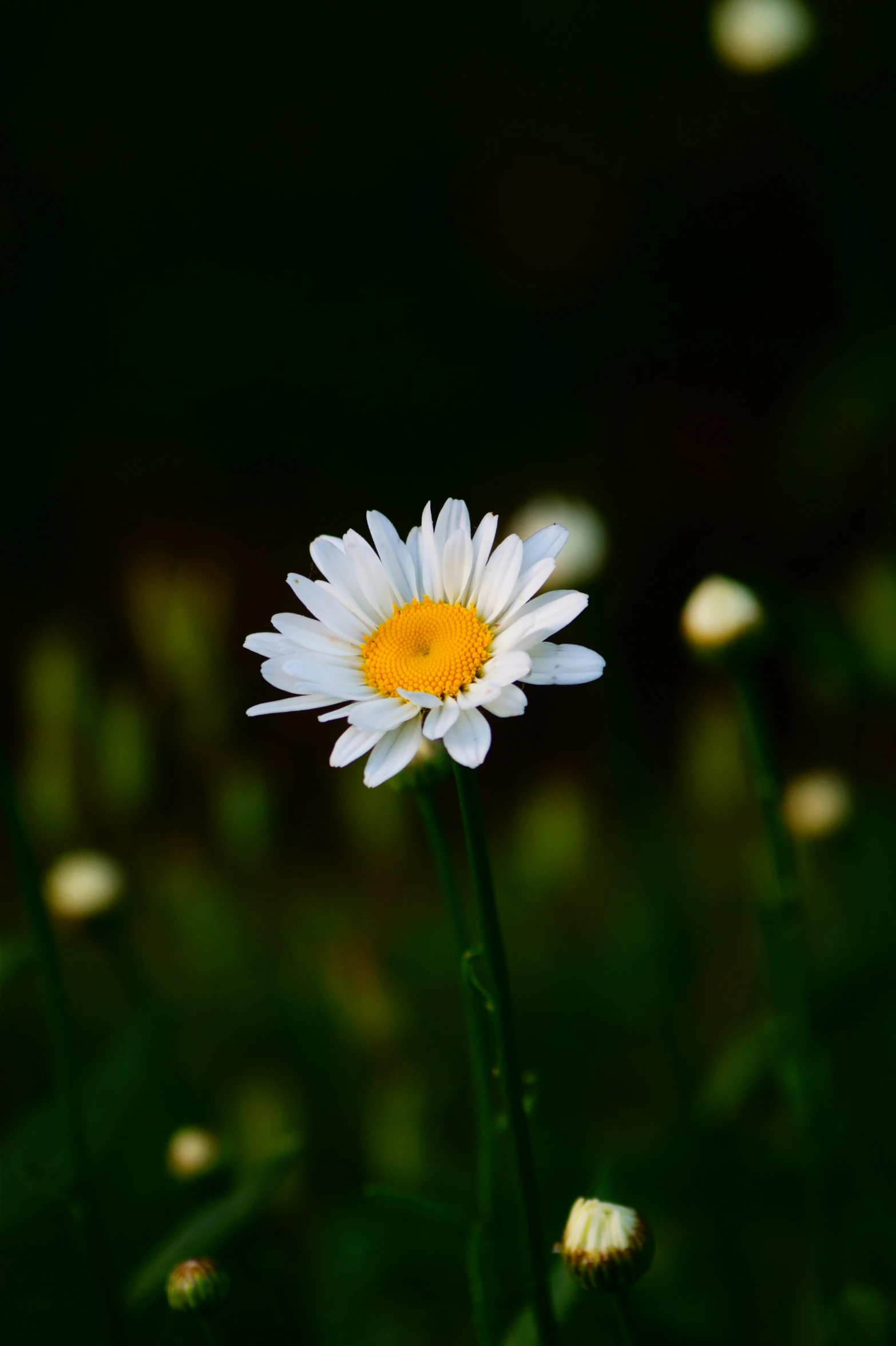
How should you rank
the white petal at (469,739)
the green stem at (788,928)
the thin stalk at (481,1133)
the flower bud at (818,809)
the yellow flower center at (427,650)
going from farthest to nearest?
the flower bud at (818,809) → the green stem at (788,928) → the thin stalk at (481,1133) → the yellow flower center at (427,650) → the white petal at (469,739)

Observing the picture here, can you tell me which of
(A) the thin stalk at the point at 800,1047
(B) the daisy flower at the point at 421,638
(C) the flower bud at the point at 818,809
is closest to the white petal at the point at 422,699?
(B) the daisy flower at the point at 421,638

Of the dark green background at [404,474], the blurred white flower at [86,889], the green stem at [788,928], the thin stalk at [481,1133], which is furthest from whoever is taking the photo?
the dark green background at [404,474]

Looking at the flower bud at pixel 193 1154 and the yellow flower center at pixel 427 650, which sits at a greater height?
the yellow flower center at pixel 427 650

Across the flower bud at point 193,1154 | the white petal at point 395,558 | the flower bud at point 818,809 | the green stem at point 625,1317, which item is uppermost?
the white petal at point 395,558

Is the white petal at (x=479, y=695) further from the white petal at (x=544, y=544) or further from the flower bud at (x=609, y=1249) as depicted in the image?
the flower bud at (x=609, y=1249)

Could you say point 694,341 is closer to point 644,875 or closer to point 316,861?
point 316,861

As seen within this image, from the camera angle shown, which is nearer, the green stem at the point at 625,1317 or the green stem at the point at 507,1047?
the green stem at the point at 507,1047
